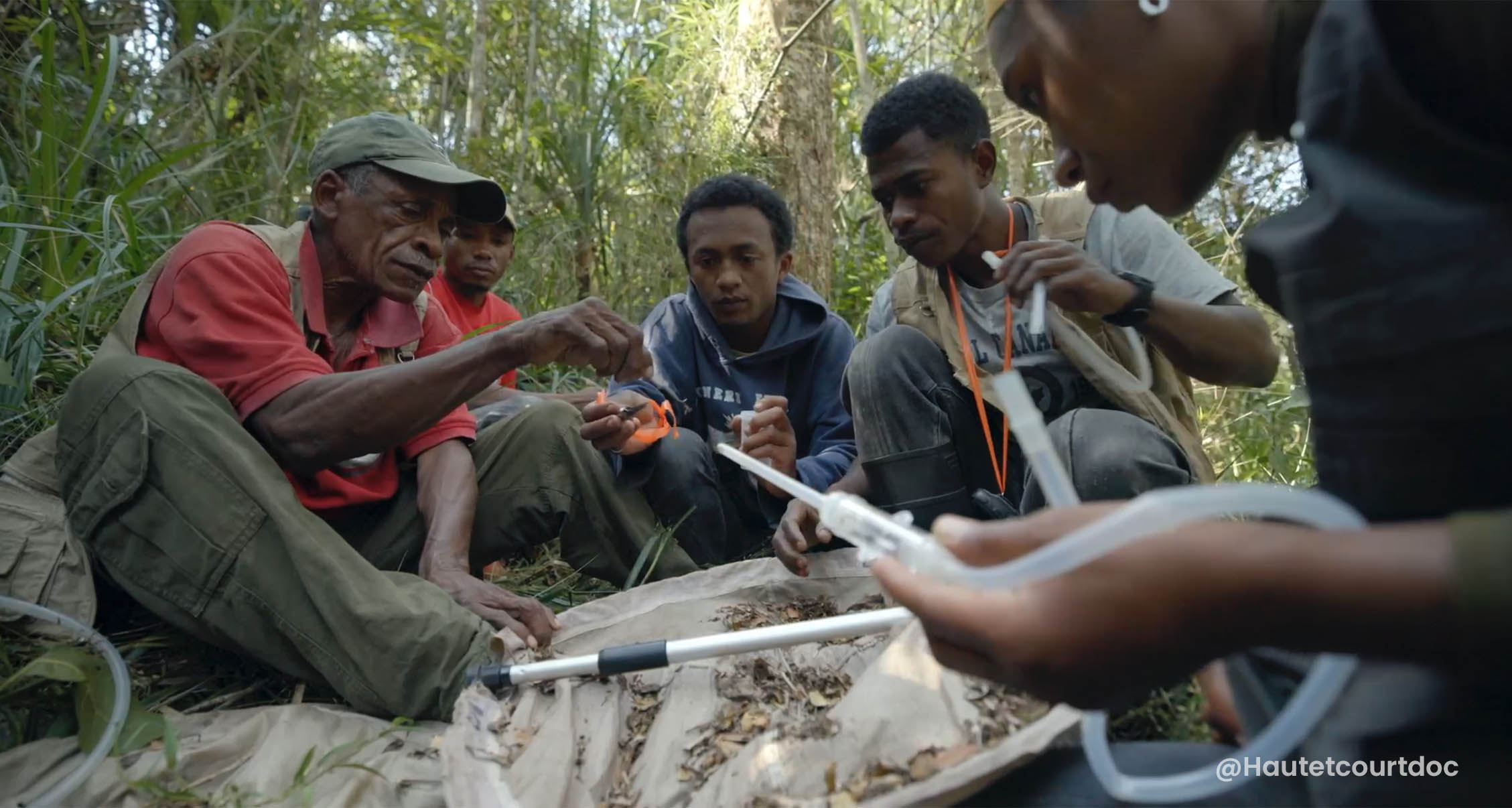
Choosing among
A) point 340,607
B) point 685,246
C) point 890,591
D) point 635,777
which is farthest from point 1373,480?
point 685,246

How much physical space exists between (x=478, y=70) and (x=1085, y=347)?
3756mm

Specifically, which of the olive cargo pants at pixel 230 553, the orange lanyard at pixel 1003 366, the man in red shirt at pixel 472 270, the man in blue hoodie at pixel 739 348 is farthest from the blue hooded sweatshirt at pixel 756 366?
the olive cargo pants at pixel 230 553

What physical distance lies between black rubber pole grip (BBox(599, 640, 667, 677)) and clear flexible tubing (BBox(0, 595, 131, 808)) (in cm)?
81

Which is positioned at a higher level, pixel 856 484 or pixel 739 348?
pixel 739 348

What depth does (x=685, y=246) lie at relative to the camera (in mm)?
3314

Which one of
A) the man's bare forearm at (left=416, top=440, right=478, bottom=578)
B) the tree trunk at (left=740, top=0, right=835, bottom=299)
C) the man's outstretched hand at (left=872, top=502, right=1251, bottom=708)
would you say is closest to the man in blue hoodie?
the man's bare forearm at (left=416, top=440, right=478, bottom=578)

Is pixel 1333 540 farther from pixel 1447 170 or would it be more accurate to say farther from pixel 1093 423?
A: pixel 1093 423

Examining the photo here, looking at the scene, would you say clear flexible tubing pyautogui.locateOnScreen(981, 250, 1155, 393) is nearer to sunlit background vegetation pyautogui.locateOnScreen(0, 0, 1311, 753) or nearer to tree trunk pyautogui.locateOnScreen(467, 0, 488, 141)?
sunlit background vegetation pyautogui.locateOnScreen(0, 0, 1311, 753)

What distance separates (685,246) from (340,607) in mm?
1740

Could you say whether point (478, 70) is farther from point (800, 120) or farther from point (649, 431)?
point (649, 431)

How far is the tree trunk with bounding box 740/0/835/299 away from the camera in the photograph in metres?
4.88

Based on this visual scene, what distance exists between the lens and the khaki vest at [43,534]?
1.90 metres

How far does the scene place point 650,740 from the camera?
5.48 ft

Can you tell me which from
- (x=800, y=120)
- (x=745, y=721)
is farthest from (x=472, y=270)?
(x=745, y=721)
